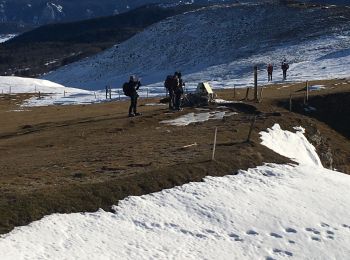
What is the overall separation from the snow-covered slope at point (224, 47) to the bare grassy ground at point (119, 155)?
41.7 m

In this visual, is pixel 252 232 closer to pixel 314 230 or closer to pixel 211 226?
pixel 211 226

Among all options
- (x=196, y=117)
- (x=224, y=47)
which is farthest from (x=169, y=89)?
(x=224, y=47)

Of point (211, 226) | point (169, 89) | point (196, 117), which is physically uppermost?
point (169, 89)

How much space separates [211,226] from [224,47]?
80.2m

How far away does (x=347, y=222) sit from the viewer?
1507cm

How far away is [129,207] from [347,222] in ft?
18.4

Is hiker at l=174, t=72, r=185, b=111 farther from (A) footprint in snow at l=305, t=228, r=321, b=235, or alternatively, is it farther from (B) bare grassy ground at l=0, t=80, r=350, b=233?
(A) footprint in snow at l=305, t=228, r=321, b=235

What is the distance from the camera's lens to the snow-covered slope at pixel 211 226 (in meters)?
12.0

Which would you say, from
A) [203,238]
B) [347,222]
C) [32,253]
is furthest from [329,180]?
[32,253]

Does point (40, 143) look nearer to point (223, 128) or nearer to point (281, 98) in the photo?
point (223, 128)

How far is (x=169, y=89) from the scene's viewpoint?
98.2 feet

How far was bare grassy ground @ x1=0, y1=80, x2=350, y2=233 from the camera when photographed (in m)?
13.8

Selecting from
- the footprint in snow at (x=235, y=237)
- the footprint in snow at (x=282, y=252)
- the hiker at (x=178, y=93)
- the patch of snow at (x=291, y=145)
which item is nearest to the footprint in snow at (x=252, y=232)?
the footprint in snow at (x=235, y=237)

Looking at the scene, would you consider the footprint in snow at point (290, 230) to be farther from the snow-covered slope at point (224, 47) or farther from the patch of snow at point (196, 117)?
the snow-covered slope at point (224, 47)
